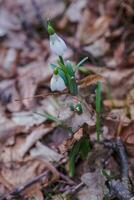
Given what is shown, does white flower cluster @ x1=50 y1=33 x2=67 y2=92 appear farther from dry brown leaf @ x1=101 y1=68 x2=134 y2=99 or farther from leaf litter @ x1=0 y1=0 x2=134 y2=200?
dry brown leaf @ x1=101 y1=68 x2=134 y2=99

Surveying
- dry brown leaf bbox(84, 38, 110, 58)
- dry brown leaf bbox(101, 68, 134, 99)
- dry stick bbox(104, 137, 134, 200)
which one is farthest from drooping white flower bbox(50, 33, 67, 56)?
dry brown leaf bbox(84, 38, 110, 58)

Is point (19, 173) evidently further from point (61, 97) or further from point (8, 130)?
point (61, 97)

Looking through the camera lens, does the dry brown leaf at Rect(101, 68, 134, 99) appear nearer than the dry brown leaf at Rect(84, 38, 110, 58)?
Yes

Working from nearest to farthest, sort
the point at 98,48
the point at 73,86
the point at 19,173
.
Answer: the point at 73,86 → the point at 19,173 → the point at 98,48

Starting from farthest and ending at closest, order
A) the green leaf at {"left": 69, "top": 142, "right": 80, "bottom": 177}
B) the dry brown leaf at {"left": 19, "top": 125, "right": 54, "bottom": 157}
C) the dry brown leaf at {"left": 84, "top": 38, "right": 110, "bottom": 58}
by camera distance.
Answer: the dry brown leaf at {"left": 84, "top": 38, "right": 110, "bottom": 58}
the dry brown leaf at {"left": 19, "top": 125, "right": 54, "bottom": 157}
the green leaf at {"left": 69, "top": 142, "right": 80, "bottom": 177}

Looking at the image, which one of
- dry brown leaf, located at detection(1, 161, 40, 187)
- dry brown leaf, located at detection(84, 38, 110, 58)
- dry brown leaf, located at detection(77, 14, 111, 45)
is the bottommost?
dry brown leaf, located at detection(1, 161, 40, 187)

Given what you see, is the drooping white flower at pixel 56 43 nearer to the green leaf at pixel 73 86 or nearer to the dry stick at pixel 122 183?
the green leaf at pixel 73 86

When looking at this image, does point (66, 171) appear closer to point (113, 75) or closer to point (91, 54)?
point (113, 75)

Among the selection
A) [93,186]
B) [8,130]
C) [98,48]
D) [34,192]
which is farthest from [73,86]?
[98,48]

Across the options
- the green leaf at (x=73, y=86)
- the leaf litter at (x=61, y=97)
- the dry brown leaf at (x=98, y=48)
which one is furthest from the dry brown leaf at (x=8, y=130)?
the dry brown leaf at (x=98, y=48)
